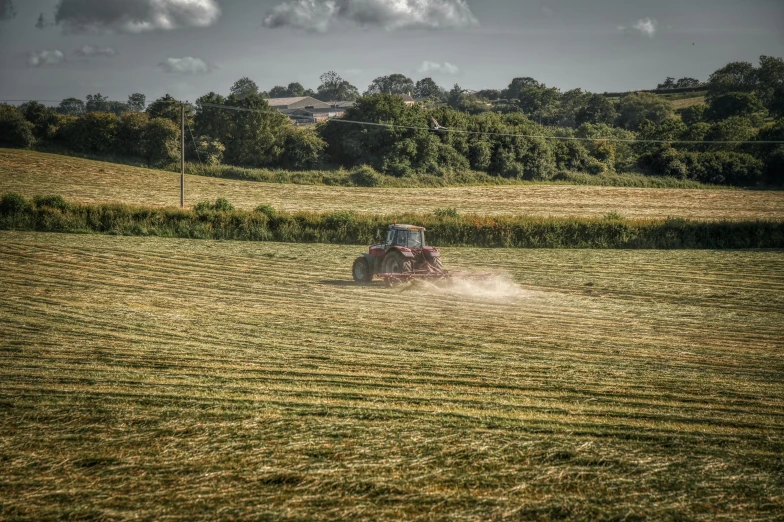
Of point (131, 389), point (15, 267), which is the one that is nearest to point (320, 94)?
point (15, 267)

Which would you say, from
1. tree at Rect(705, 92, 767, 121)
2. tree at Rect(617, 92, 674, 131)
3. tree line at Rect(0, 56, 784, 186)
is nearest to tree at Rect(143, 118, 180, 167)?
tree line at Rect(0, 56, 784, 186)

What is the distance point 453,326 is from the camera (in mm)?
14352

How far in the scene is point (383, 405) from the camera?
351 inches

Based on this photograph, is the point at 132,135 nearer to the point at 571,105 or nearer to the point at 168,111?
the point at 168,111

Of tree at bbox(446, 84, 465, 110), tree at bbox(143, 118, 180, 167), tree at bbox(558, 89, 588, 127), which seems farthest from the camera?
tree at bbox(446, 84, 465, 110)

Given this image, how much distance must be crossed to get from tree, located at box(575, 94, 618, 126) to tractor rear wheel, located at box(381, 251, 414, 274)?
8780 centimetres

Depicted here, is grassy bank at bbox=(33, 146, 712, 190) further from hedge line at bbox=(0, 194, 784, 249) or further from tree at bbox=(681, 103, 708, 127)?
tree at bbox=(681, 103, 708, 127)

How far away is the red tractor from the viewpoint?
18.9m

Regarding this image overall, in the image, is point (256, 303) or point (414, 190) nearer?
point (256, 303)

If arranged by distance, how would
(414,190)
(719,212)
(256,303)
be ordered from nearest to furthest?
(256,303) → (719,212) → (414,190)

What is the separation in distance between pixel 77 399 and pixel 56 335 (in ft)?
13.5

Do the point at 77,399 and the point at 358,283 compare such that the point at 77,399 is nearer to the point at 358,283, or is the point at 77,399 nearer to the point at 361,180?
the point at 358,283

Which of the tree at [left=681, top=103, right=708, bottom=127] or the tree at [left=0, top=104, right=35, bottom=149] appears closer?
the tree at [left=0, top=104, right=35, bottom=149]

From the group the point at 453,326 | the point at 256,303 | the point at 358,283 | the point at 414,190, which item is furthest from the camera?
the point at 414,190
